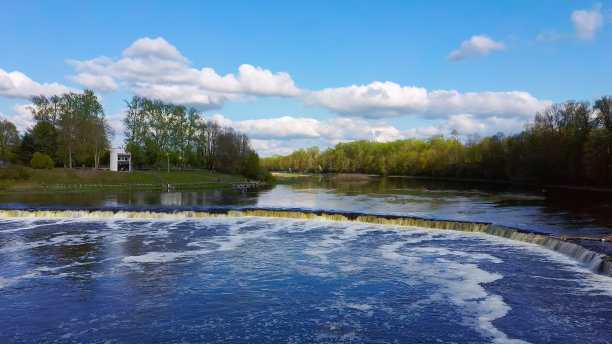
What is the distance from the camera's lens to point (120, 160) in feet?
314

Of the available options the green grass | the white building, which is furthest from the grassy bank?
the white building

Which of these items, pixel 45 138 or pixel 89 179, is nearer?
pixel 89 179

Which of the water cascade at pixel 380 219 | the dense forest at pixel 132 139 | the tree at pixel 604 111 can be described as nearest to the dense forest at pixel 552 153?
the tree at pixel 604 111

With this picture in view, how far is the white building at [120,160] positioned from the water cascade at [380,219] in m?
53.0

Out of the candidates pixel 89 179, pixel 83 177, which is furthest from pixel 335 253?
pixel 83 177

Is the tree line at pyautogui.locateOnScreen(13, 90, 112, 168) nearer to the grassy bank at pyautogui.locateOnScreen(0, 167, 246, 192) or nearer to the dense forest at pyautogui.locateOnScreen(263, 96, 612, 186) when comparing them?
the grassy bank at pyautogui.locateOnScreen(0, 167, 246, 192)

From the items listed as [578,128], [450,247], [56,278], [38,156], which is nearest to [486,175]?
[578,128]

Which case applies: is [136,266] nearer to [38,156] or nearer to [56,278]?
[56,278]

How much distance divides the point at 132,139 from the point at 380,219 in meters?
82.2

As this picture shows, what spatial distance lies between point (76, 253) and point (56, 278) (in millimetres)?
5764

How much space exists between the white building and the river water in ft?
207

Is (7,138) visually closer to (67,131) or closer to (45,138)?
(45,138)

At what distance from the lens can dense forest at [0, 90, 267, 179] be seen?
8906cm

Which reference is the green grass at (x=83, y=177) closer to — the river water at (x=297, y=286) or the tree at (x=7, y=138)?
the tree at (x=7, y=138)
